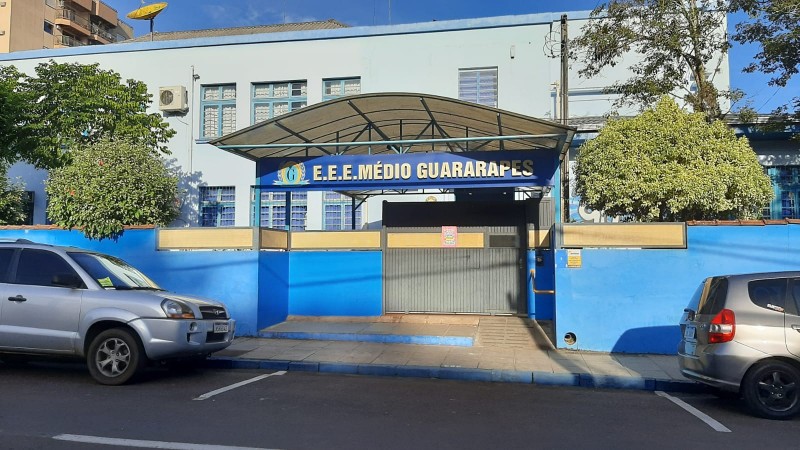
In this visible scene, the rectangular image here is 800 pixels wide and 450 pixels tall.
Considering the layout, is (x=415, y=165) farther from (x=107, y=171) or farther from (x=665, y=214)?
(x=107, y=171)

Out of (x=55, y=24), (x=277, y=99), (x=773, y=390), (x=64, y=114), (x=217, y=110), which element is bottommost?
(x=773, y=390)

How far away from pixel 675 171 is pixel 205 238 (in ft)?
30.4

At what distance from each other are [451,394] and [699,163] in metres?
6.99

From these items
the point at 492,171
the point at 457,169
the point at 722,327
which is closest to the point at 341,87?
the point at 457,169

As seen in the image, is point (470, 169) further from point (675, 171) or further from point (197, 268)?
point (197, 268)

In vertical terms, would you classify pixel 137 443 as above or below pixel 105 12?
below

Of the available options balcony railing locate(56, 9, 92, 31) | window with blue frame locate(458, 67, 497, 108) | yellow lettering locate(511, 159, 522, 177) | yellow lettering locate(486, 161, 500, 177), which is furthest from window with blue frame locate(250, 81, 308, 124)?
balcony railing locate(56, 9, 92, 31)

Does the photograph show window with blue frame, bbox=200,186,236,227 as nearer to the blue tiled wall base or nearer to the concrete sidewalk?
the concrete sidewalk

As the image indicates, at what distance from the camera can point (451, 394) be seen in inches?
288

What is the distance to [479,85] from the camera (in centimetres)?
1786

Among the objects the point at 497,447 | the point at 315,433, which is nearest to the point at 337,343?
the point at 315,433

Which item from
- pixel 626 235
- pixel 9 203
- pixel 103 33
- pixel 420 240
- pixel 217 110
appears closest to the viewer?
pixel 626 235

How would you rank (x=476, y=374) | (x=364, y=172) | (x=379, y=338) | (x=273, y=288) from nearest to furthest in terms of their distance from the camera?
(x=476, y=374) → (x=379, y=338) → (x=364, y=172) → (x=273, y=288)

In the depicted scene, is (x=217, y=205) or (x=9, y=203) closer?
(x=9, y=203)
